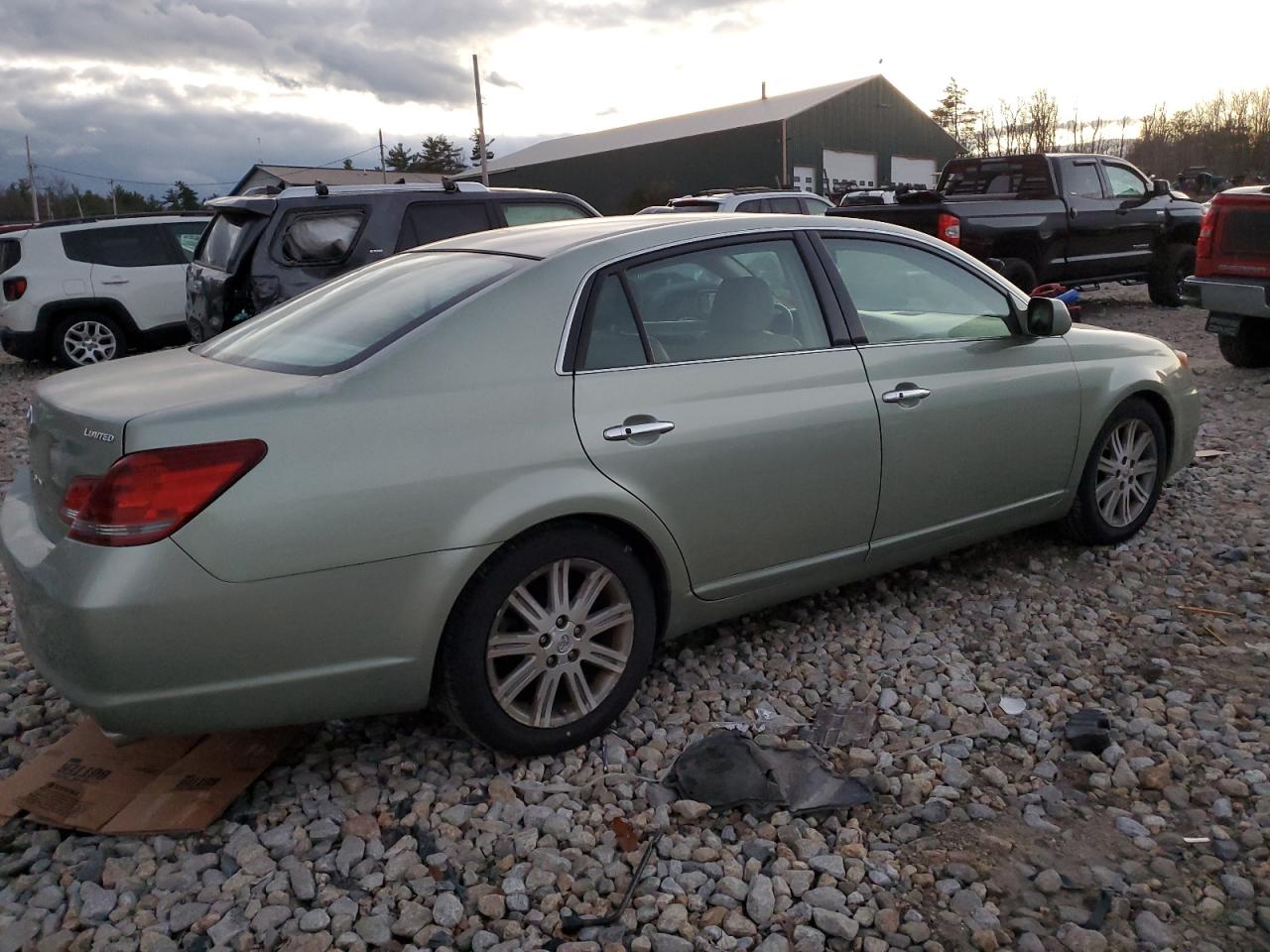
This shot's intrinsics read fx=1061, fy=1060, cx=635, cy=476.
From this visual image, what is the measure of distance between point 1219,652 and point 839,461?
5.37 feet

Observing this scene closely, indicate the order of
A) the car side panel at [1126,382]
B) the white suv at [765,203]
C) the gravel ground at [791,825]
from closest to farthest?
1. the gravel ground at [791,825]
2. the car side panel at [1126,382]
3. the white suv at [765,203]

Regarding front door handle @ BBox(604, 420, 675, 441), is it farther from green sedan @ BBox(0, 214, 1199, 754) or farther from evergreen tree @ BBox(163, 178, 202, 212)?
evergreen tree @ BBox(163, 178, 202, 212)

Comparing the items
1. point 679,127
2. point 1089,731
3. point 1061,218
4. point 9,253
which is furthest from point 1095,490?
point 679,127

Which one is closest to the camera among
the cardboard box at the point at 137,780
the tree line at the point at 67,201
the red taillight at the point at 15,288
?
the cardboard box at the point at 137,780

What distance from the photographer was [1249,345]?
9.35 m

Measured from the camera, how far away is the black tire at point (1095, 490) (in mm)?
4789

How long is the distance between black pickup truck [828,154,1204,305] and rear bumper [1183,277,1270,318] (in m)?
2.73

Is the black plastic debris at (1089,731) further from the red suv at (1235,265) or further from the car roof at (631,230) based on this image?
the red suv at (1235,265)

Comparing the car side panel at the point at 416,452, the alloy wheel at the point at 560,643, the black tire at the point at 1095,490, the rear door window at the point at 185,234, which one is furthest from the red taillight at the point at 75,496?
the rear door window at the point at 185,234

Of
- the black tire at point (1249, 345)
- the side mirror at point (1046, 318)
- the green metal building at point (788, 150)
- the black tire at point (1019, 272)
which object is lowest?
the black tire at point (1249, 345)

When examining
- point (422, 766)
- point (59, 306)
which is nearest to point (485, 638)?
point (422, 766)

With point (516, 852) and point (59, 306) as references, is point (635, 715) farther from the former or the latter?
point (59, 306)

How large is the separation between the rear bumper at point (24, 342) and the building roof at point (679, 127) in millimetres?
33306

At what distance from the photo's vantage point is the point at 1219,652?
397 cm
